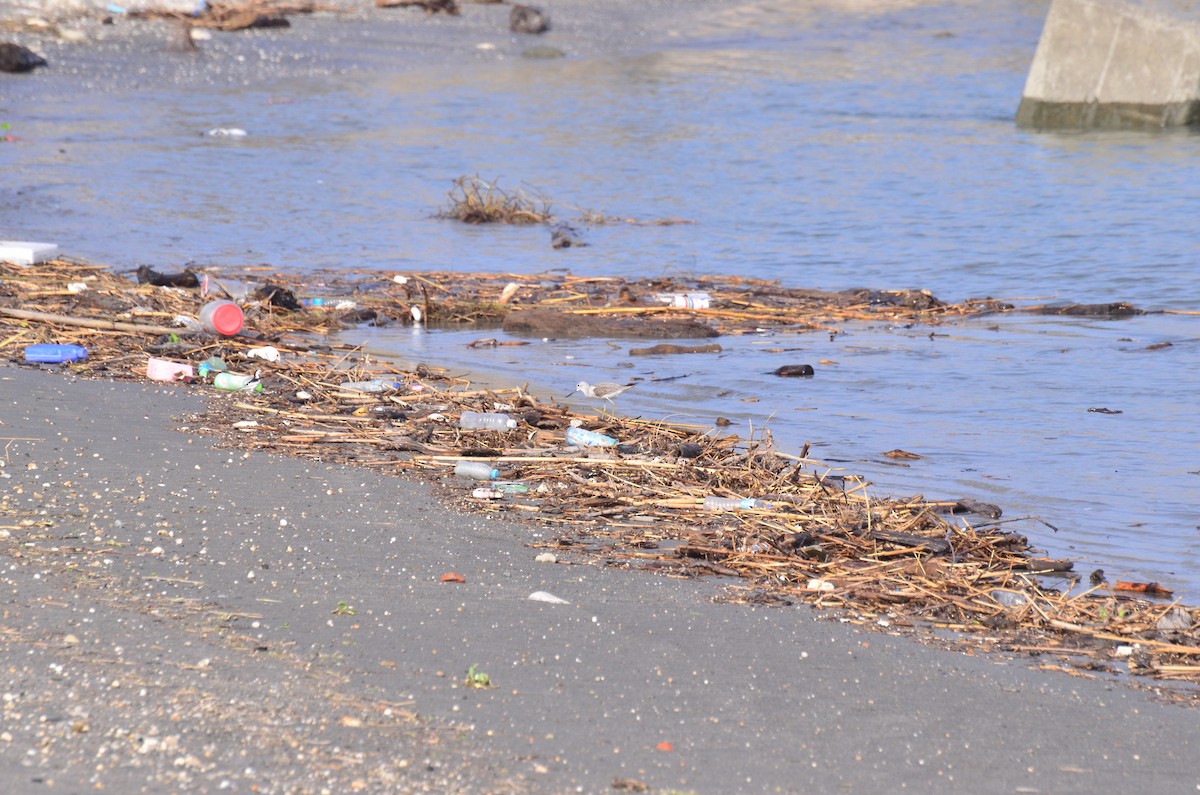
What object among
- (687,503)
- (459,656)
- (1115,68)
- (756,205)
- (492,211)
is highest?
(1115,68)

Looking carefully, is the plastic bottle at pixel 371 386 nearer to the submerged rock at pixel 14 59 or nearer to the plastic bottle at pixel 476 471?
the plastic bottle at pixel 476 471

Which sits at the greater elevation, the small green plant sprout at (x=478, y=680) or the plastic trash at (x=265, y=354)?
the small green plant sprout at (x=478, y=680)

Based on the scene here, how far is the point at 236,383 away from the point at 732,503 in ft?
8.90

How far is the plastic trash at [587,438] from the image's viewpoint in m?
5.59

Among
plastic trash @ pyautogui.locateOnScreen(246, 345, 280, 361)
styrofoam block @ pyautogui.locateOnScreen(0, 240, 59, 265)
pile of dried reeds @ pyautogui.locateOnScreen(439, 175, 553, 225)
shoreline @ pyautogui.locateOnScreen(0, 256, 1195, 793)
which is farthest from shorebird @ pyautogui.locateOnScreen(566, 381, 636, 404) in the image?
pile of dried reeds @ pyautogui.locateOnScreen(439, 175, 553, 225)

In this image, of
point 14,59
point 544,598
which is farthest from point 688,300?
point 14,59

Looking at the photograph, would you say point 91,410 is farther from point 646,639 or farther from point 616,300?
point 616,300

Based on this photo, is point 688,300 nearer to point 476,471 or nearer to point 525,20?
point 476,471

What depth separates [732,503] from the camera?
479 centimetres

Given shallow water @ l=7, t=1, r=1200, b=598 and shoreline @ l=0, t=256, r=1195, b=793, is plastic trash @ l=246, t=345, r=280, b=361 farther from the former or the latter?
shoreline @ l=0, t=256, r=1195, b=793

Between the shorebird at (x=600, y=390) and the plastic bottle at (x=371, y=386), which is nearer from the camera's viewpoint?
the plastic bottle at (x=371, y=386)

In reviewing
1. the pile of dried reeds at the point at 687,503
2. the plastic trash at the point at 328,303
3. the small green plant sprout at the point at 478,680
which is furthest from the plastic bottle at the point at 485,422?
the plastic trash at the point at 328,303

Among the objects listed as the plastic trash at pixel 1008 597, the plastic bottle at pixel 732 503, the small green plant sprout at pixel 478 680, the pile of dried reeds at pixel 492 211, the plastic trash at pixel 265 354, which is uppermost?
the small green plant sprout at pixel 478 680

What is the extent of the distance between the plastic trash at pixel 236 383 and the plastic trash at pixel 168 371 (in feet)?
0.64
